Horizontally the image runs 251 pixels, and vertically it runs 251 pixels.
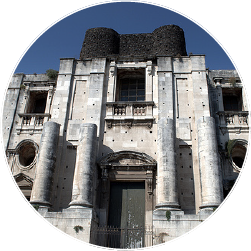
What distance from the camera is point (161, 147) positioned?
12898 mm

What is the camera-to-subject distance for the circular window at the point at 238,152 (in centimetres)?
1427

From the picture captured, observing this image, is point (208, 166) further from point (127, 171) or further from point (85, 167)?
point (85, 167)

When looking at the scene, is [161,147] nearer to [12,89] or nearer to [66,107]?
[66,107]

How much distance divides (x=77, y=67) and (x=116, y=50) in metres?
3.19

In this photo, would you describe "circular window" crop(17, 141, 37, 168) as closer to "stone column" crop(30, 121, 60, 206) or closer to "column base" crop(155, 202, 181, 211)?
"stone column" crop(30, 121, 60, 206)

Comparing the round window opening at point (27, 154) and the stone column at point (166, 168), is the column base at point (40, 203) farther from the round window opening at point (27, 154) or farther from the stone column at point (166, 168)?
the stone column at point (166, 168)

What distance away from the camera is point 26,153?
15.8 meters

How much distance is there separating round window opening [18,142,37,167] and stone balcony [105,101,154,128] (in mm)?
4376

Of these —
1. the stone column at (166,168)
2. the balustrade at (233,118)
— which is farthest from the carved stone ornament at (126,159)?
the balustrade at (233,118)

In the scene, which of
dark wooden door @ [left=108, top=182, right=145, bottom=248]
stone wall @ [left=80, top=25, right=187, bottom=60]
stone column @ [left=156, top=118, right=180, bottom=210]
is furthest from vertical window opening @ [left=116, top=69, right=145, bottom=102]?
dark wooden door @ [left=108, top=182, right=145, bottom=248]

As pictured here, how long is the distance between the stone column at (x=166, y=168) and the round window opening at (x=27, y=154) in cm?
675

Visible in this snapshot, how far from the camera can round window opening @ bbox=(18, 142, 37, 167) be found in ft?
50.6

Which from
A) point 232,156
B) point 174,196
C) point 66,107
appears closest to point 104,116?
point 66,107

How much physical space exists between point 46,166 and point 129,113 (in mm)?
4790
